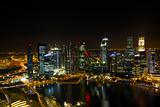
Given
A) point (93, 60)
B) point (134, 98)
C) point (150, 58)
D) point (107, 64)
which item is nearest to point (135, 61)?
point (150, 58)

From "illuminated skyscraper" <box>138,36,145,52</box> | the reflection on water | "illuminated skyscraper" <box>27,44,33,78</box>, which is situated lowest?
the reflection on water

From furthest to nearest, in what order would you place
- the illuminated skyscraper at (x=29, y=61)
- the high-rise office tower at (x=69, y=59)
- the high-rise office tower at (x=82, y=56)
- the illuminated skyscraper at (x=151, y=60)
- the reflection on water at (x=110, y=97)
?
the high-rise office tower at (x=82, y=56) < the high-rise office tower at (x=69, y=59) < the illuminated skyscraper at (x=29, y=61) < the illuminated skyscraper at (x=151, y=60) < the reflection on water at (x=110, y=97)

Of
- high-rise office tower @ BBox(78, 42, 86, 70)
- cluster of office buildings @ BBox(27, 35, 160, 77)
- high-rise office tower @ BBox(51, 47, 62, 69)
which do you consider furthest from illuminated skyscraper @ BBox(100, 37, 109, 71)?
high-rise office tower @ BBox(51, 47, 62, 69)

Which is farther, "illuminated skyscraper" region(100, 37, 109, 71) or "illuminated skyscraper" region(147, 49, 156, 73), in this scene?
"illuminated skyscraper" region(100, 37, 109, 71)

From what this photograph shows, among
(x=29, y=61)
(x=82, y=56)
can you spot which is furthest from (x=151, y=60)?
(x=29, y=61)

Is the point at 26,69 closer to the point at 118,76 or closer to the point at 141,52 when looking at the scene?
the point at 118,76

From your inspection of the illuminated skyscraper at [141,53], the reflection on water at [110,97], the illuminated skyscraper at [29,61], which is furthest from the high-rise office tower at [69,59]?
the reflection on water at [110,97]

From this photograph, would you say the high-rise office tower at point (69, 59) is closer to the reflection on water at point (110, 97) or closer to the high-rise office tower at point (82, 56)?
the high-rise office tower at point (82, 56)

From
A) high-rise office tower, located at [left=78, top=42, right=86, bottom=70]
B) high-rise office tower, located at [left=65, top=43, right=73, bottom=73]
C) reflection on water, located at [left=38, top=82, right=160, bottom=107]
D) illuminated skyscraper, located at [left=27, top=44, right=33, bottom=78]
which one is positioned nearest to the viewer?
reflection on water, located at [left=38, top=82, right=160, bottom=107]

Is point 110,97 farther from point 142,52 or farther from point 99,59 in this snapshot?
point 99,59

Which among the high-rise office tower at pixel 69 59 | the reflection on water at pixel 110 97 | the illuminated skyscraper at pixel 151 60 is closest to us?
the reflection on water at pixel 110 97

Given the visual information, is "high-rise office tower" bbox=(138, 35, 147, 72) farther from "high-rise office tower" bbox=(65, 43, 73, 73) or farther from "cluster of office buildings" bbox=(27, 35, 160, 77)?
"high-rise office tower" bbox=(65, 43, 73, 73)
